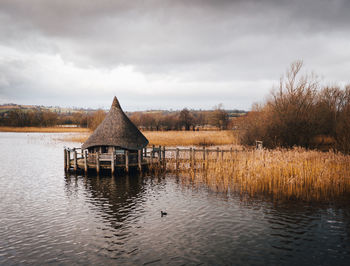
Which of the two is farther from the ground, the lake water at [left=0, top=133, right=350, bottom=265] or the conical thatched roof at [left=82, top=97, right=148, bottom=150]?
the conical thatched roof at [left=82, top=97, right=148, bottom=150]

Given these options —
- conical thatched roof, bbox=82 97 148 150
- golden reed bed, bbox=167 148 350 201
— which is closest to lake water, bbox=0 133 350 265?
golden reed bed, bbox=167 148 350 201

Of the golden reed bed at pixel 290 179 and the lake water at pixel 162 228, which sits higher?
the golden reed bed at pixel 290 179

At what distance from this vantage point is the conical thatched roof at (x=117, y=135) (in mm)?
22953

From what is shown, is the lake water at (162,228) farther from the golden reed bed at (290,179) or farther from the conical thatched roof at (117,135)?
the conical thatched roof at (117,135)

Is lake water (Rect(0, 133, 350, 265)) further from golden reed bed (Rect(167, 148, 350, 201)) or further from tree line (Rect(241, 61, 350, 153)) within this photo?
tree line (Rect(241, 61, 350, 153))

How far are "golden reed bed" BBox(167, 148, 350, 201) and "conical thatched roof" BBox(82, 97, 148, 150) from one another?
5432 mm

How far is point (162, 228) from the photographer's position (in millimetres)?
11906

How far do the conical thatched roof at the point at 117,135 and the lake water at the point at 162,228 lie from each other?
186 inches

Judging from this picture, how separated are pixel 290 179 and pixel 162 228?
31.6ft

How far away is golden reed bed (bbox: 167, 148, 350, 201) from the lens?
16.9 m

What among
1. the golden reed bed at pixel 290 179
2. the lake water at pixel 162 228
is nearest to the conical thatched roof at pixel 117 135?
the lake water at pixel 162 228

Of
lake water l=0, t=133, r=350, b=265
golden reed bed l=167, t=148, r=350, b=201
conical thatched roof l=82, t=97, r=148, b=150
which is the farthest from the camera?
conical thatched roof l=82, t=97, r=148, b=150

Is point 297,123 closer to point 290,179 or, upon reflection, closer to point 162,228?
point 290,179

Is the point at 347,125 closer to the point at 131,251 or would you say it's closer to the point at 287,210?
the point at 287,210
